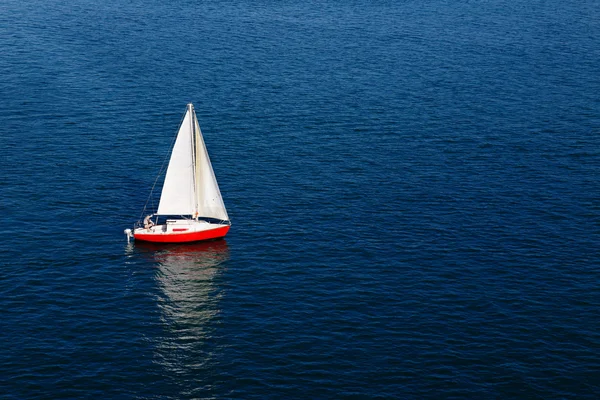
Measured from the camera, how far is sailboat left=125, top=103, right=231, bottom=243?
463 ft

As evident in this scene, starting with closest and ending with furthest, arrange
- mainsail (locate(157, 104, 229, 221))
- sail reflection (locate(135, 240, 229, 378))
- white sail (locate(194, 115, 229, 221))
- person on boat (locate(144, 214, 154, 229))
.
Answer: sail reflection (locate(135, 240, 229, 378))
person on boat (locate(144, 214, 154, 229))
mainsail (locate(157, 104, 229, 221))
white sail (locate(194, 115, 229, 221))

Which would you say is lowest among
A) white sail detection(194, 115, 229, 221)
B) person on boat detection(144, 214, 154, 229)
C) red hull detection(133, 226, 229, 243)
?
red hull detection(133, 226, 229, 243)

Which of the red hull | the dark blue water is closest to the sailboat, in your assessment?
the red hull

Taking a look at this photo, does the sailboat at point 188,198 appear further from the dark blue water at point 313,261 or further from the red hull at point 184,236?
the dark blue water at point 313,261

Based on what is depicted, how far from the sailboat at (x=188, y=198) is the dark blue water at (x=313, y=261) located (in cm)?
254

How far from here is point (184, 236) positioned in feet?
464

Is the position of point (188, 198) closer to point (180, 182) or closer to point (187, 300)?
point (180, 182)

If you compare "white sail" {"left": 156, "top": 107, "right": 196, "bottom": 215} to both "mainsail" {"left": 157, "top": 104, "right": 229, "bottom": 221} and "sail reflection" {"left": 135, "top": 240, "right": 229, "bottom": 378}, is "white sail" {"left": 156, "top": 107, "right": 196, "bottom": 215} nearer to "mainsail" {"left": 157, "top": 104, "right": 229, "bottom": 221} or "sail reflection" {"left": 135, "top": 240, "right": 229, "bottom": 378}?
"mainsail" {"left": 157, "top": 104, "right": 229, "bottom": 221}

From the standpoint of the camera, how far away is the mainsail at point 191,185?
143375 mm

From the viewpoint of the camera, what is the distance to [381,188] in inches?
6383

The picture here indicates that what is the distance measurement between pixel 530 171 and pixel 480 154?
11446 millimetres

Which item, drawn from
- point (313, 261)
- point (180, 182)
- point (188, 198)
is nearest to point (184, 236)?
point (188, 198)

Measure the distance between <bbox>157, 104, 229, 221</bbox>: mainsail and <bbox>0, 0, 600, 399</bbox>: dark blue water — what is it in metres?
5.98

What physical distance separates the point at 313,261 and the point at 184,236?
20.7 m
